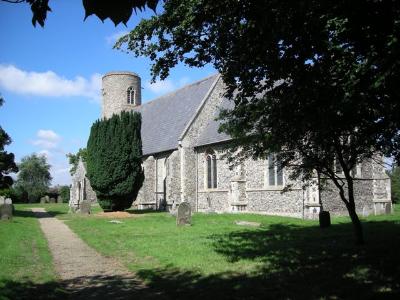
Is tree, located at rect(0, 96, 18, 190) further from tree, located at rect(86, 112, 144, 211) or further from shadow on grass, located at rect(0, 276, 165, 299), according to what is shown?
shadow on grass, located at rect(0, 276, 165, 299)

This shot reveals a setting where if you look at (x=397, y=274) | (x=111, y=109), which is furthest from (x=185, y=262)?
(x=111, y=109)

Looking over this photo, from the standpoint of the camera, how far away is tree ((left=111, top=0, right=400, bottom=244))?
18.1ft

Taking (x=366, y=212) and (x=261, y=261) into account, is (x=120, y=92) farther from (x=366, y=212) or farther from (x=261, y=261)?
(x=261, y=261)

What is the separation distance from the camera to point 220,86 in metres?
30.0

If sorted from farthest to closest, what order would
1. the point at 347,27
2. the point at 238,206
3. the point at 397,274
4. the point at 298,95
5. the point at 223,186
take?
the point at 223,186, the point at 238,206, the point at 397,274, the point at 298,95, the point at 347,27

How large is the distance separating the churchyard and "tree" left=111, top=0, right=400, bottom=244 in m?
2.69

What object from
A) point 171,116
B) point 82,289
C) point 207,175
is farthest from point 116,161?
point 82,289

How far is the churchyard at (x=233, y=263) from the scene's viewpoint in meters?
6.75

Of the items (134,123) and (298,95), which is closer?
(298,95)

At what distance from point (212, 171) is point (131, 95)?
62.5 ft

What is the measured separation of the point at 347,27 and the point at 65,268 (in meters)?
7.49

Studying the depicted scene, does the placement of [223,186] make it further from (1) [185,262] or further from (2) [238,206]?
(1) [185,262]

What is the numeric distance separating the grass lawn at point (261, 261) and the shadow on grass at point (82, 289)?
41 centimetres

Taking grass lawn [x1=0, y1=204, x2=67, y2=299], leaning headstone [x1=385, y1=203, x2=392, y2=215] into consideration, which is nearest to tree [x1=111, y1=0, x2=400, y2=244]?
grass lawn [x1=0, y1=204, x2=67, y2=299]
